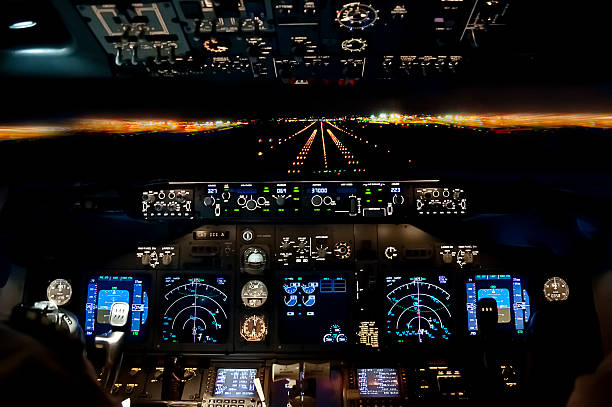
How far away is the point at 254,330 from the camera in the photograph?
3.33 m

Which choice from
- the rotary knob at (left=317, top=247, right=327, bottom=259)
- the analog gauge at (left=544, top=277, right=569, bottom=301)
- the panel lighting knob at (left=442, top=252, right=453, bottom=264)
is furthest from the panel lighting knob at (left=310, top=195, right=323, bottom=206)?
the analog gauge at (left=544, top=277, right=569, bottom=301)

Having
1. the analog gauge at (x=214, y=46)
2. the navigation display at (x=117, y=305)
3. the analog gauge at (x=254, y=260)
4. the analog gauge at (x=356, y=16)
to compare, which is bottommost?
the navigation display at (x=117, y=305)

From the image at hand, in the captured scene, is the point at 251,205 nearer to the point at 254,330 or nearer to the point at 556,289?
the point at 254,330

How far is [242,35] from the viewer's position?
2400 millimetres

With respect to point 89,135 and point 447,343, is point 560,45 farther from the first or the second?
point 89,135

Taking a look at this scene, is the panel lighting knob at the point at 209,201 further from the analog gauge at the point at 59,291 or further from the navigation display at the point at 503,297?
the navigation display at the point at 503,297

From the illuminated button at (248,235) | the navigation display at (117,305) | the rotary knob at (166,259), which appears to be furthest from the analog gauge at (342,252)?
the navigation display at (117,305)

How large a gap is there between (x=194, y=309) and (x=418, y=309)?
1.54 meters

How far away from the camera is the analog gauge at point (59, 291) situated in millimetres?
3402

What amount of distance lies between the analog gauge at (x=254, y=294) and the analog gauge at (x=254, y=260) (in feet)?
0.34

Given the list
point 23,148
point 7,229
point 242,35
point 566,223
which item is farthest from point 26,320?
point 566,223

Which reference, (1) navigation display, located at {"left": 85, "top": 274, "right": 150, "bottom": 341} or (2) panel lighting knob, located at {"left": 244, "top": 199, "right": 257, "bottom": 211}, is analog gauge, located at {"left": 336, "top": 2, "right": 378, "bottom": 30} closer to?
(2) panel lighting knob, located at {"left": 244, "top": 199, "right": 257, "bottom": 211}

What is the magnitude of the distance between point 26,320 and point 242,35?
5.58 feet

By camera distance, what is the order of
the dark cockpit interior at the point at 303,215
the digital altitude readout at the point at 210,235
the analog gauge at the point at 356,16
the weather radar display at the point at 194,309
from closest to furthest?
the analog gauge at the point at 356,16
the dark cockpit interior at the point at 303,215
the weather radar display at the point at 194,309
the digital altitude readout at the point at 210,235
